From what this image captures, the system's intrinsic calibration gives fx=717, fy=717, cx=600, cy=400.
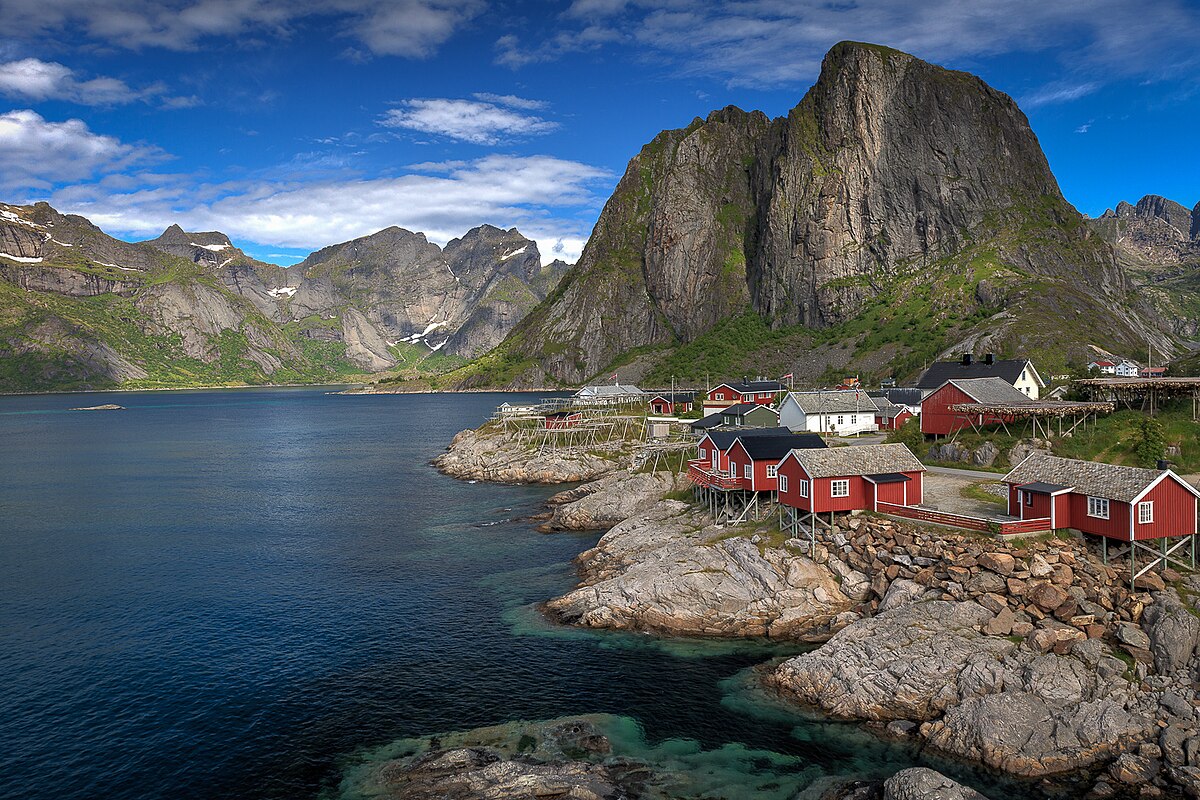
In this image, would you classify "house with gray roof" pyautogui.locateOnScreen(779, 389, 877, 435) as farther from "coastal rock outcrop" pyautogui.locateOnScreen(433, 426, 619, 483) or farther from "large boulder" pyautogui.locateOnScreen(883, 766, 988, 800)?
"large boulder" pyautogui.locateOnScreen(883, 766, 988, 800)

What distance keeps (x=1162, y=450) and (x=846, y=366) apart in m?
144

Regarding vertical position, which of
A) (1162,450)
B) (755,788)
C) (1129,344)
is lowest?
(755,788)

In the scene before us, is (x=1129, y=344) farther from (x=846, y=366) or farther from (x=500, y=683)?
(x=500, y=683)

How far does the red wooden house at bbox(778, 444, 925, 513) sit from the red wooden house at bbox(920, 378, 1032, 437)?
23.0m

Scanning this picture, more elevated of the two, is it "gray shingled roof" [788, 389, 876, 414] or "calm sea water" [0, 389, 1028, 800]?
"gray shingled roof" [788, 389, 876, 414]

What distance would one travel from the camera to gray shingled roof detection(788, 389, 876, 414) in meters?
88.4

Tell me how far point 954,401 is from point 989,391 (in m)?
4.84

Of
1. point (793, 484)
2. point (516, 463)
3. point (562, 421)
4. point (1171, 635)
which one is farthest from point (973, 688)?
point (562, 421)

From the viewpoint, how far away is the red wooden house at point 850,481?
164 ft

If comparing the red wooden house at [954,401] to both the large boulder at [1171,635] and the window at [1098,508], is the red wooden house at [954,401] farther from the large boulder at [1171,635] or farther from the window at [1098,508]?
the large boulder at [1171,635]

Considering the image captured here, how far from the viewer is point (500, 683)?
1508 inches

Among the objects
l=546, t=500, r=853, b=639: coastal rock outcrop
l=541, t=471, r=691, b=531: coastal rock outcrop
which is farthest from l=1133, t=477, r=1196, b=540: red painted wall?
l=541, t=471, r=691, b=531: coastal rock outcrop

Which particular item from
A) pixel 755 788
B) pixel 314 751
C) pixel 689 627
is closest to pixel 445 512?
pixel 689 627

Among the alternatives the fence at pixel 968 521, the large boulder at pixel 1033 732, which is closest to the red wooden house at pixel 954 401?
the fence at pixel 968 521
